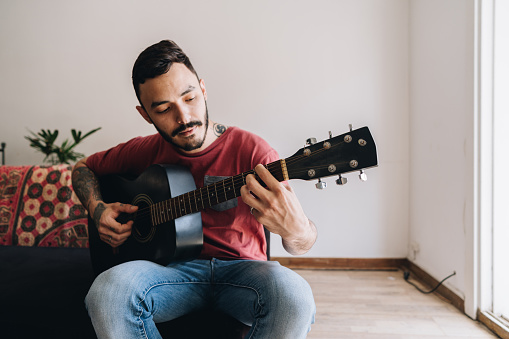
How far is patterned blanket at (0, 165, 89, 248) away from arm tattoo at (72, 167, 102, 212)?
0.51 metres

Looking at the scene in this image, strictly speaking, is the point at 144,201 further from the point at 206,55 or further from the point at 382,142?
the point at 382,142

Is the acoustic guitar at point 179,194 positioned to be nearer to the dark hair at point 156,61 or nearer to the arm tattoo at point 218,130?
the arm tattoo at point 218,130

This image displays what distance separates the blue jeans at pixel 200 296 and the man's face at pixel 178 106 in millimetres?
425

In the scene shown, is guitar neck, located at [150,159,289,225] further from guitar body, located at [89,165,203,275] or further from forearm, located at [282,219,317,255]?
forearm, located at [282,219,317,255]

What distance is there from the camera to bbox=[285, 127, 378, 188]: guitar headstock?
806 mm

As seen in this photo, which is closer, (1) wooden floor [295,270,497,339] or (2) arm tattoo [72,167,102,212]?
(2) arm tattoo [72,167,102,212]

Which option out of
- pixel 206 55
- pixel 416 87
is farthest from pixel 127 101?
pixel 416 87

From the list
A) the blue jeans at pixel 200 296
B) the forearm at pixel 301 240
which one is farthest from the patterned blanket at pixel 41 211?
the forearm at pixel 301 240

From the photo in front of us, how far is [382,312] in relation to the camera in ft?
5.70

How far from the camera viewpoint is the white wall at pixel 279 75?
2.38 metres

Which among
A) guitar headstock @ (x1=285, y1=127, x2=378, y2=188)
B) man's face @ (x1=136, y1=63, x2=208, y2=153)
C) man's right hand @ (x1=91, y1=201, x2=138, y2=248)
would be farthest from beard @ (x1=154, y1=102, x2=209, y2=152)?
guitar headstock @ (x1=285, y1=127, x2=378, y2=188)

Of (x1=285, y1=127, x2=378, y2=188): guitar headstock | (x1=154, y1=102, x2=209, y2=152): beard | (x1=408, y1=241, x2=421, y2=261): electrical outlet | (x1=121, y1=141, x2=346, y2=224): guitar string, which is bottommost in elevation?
(x1=408, y1=241, x2=421, y2=261): electrical outlet
